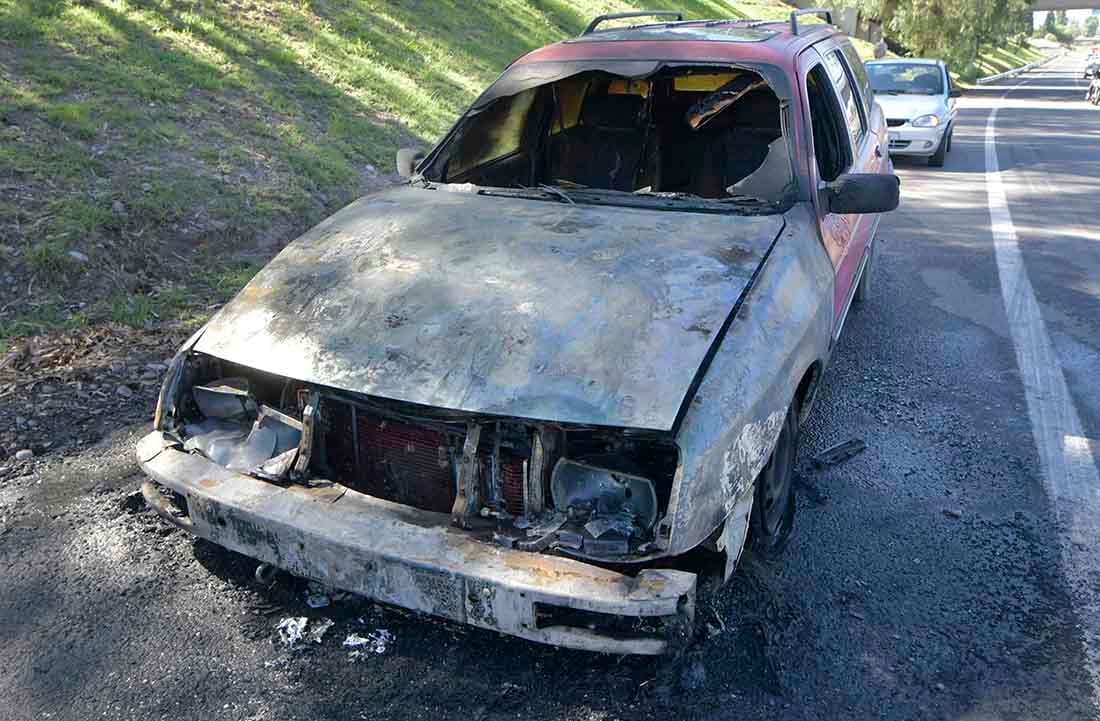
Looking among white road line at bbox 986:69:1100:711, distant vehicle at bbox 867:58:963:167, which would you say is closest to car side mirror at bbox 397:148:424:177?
white road line at bbox 986:69:1100:711

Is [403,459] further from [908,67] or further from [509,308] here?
[908,67]

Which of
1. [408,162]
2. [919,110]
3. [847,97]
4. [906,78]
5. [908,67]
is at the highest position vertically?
[847,97]

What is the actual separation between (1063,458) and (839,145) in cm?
188

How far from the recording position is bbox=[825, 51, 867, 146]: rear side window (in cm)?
469

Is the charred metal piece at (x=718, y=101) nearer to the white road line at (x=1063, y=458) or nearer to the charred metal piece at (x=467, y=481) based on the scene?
the white road line at (x=1063, y=458)

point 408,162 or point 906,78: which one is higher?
point 408,162

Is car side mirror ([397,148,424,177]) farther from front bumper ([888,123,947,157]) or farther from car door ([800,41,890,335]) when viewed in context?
front bumper ([888,123,947,157])

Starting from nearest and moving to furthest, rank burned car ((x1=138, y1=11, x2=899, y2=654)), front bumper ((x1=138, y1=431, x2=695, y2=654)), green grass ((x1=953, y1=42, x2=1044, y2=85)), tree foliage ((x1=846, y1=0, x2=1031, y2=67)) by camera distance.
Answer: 1. front bumper ((x1=138, y1=431, x2=695, y2=654))
2. burned car ((x1=138, y1=11, x2=899, y2=654))
3. tree foliage ((x1=846, y1=0, x2=1031, y2=67))
4. green grass ((x1=953, y1=42, x2=1044, y2=85))

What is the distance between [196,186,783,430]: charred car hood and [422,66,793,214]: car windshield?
0.91m

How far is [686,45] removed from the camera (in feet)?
13.6

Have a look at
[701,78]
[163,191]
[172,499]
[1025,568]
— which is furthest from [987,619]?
[163,191]

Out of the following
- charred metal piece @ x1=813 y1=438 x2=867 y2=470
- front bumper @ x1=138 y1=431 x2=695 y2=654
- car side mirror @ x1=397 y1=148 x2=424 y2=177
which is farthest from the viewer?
car side mirror @ x1=397 y1=148 x2=424 y2=177

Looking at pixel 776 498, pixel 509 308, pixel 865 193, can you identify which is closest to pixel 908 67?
pixel 865 193

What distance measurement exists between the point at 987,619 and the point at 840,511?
75 centimetres
